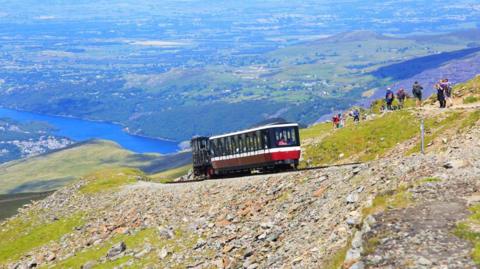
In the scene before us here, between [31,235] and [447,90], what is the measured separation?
140ft

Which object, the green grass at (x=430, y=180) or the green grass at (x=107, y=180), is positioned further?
the green grass at (x=107, y=180)

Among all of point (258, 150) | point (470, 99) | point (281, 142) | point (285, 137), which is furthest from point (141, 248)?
point (470, 99)

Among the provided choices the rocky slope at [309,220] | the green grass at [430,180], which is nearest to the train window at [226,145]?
the rocky slope at [309,220]

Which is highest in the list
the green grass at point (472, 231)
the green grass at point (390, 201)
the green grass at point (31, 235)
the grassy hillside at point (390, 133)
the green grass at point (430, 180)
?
the green grass at point (430, 180)

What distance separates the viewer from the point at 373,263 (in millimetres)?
21797

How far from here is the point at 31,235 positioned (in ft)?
228

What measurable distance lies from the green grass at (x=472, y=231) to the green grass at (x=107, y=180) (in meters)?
59.7

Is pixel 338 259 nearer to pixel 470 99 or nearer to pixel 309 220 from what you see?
pixel 309 220

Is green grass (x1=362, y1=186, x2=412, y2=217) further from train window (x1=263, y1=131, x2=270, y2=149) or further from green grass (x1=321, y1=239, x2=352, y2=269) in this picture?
train window (x1=263, y1=131, x2=270, y2=149)

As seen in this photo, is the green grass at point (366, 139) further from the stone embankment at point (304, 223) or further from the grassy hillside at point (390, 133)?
the stone embankment at point (304, 223)

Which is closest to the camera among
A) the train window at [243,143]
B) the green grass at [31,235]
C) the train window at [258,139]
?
the train window at [258,139]

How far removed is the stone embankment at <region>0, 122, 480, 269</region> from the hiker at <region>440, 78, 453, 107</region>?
2044 centimetres

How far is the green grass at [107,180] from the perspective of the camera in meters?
83.4

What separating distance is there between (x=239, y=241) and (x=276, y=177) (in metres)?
11.1
